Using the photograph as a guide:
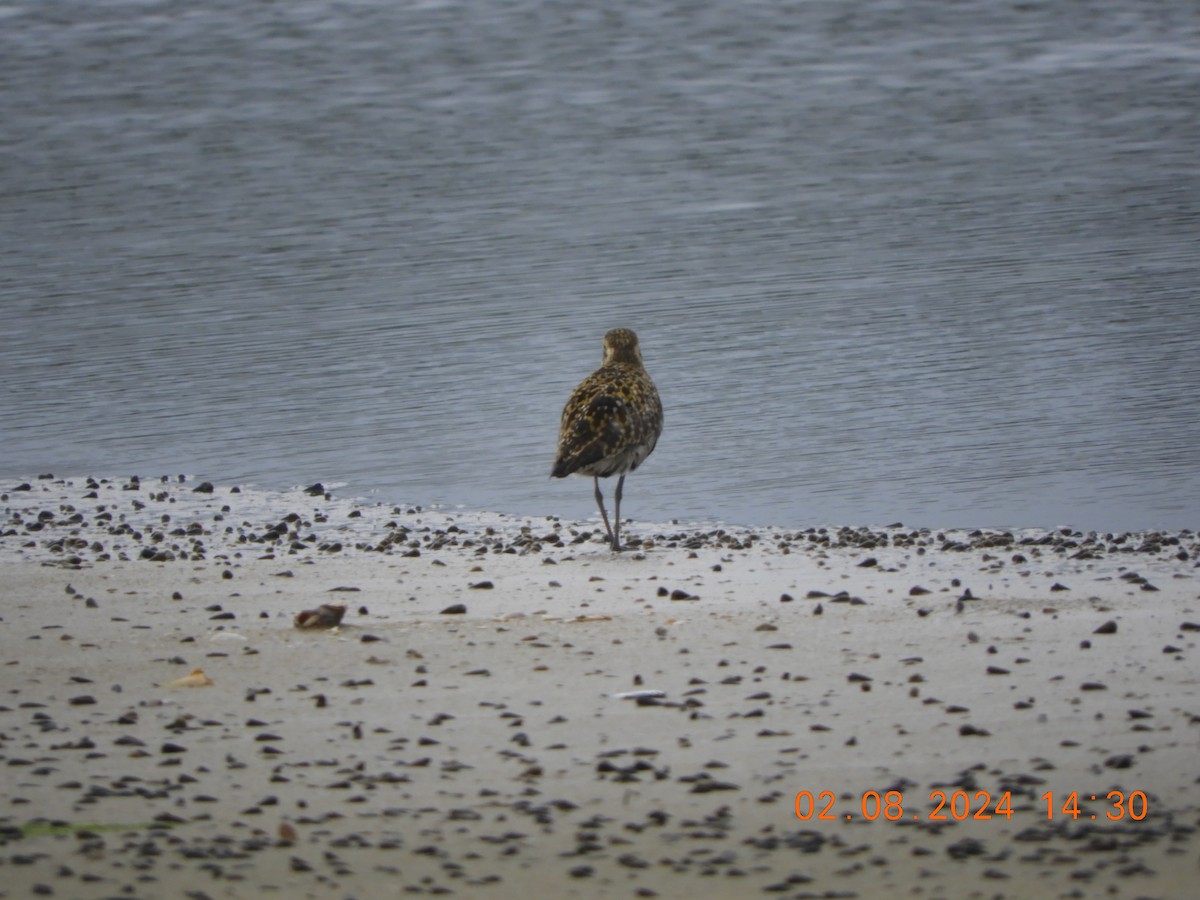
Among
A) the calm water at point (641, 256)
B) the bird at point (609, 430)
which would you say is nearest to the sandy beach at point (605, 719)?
the bird at point (609, 430)

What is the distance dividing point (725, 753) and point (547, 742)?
57 centimetres

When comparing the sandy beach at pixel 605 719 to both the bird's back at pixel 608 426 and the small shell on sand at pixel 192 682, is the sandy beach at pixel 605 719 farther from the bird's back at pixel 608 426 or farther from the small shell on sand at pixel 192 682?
the bird's back at pixel 608 426

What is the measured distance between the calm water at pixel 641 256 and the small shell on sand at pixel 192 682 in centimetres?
427

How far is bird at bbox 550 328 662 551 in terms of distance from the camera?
33.1 ft

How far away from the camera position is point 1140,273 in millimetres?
16188

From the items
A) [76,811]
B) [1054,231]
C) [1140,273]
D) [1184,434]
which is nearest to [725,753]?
[76,811]

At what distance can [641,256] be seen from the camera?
704 inches

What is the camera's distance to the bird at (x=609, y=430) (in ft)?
33.1

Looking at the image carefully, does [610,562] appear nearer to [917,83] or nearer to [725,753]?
[725,753]
